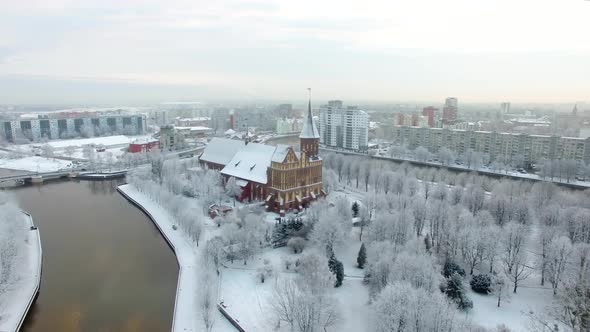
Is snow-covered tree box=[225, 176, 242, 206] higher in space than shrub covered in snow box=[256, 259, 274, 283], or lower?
higher

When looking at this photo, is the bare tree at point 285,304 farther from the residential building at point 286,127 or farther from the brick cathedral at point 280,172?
the residential building at point 286,127

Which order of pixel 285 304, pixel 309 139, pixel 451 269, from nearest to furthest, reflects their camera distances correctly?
pixel 285 304 → pixel 451 269 → pixel 309 139

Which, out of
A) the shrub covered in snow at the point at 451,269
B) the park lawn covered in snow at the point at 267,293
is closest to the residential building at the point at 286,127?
the park lawn covered in snow at the point at 267,293

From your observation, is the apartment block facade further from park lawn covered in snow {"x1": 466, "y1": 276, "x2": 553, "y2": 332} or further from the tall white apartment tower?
park lawn covered in snow {"x1": 466, "y1": 276, "x2": 553, "y2": 332}

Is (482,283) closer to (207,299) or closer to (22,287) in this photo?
(207,299)

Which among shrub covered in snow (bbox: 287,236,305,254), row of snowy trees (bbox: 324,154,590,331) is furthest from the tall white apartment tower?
shrub covered in snow (bbox: 287,236,305,254)

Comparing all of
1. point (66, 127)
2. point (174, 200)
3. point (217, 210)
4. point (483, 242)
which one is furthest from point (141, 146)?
point (483, 242)
